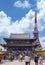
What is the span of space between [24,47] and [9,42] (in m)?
4.36

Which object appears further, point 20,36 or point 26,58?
point 20,36

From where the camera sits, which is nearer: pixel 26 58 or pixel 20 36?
pixel 26 58

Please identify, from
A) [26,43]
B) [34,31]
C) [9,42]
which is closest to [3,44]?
[9,42]

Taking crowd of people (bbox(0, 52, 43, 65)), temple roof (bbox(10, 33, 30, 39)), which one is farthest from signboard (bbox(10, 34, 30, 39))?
crowd of people (bbox(0, 52, 43, 65))

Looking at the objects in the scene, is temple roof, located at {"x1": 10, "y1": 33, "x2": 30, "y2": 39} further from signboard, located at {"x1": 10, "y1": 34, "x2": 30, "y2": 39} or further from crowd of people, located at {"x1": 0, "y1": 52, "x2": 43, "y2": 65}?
crowd of people, located at {"x1": 0, "y1": 52, "x2": 43, "y2": 65}

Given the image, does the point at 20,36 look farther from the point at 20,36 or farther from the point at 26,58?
the point at 26,58

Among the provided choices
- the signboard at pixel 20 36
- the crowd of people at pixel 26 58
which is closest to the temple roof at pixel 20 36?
the signboard at pixel 20 36

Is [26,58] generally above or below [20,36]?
below

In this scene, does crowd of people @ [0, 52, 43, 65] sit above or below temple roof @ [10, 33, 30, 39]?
below

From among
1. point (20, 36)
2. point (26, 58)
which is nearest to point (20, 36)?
point (20, 36)

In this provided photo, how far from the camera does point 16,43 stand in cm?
7062

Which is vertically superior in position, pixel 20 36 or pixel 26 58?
pixel 20 36

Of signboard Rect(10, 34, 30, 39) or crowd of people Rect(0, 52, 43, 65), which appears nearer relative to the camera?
crowd of people Rect(0, 52, 43, 65)

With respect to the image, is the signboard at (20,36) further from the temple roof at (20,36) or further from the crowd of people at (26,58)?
the crowd of people at (26,58)
